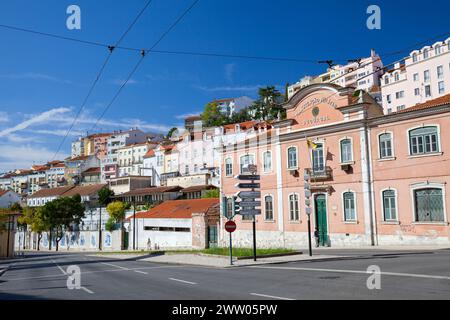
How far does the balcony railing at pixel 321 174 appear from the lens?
32719 mm

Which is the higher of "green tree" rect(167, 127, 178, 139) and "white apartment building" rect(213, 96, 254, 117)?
"white apartment building" rect(213, 96, 254, 117)

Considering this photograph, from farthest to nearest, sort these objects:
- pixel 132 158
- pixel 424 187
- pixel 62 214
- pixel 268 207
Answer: pixel 132 158
pixel 62 214
pixel 268 207
pixel 424 187

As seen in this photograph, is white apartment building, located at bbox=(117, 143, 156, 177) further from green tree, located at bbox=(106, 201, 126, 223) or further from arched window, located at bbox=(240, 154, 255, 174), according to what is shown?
arched window, located at bbox=(240, 154, 255, 174)

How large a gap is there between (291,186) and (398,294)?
25.4 metres

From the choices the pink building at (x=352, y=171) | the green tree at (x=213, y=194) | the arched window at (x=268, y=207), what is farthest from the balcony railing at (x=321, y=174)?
the green tree at (x=213, y=194)

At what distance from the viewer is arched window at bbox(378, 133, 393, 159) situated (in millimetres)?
29562

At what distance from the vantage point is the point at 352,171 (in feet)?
103

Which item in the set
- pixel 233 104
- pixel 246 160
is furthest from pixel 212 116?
pixel 246 160

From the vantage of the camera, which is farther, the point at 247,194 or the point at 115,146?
the point at 115,146

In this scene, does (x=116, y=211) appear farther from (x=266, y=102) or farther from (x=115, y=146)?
(x=115, y=146)

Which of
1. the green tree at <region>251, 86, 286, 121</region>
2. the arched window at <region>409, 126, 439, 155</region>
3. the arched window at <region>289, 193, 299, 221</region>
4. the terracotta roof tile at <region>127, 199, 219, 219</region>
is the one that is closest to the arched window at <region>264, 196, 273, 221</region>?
the arched window at <region>289, 193, 299, 221</region>

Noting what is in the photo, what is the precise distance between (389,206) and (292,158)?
30.1ft

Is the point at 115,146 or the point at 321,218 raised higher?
the point at 115,146

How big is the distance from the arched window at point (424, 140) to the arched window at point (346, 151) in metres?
4.48
